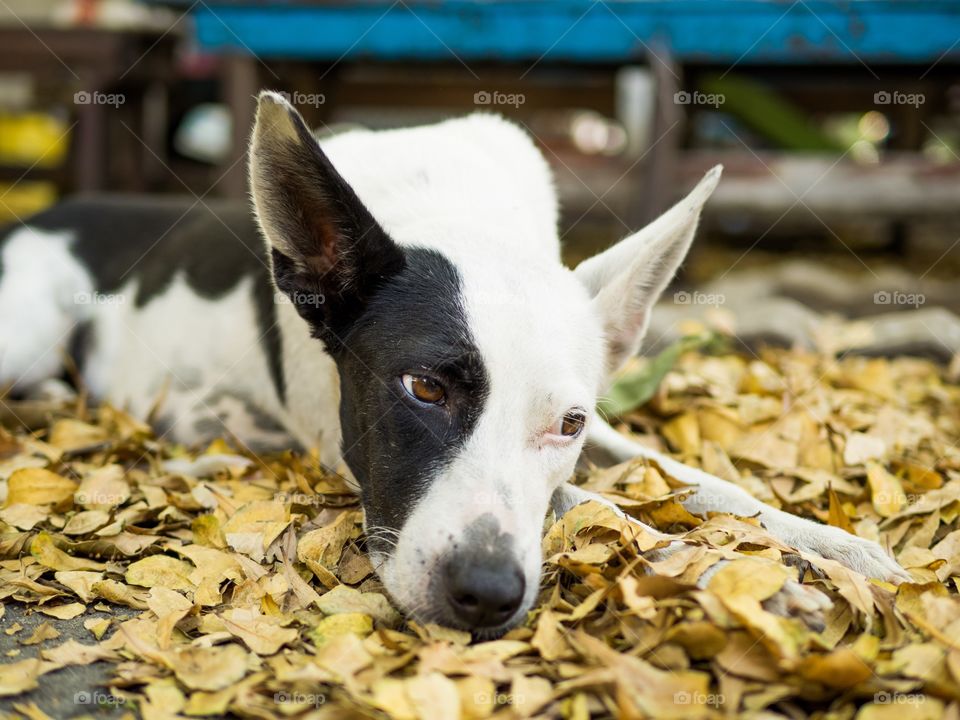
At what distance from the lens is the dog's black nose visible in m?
Result: 1.63

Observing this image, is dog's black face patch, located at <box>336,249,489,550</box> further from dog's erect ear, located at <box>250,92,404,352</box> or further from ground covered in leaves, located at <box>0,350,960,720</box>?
ground covered in leaves, located at <box>0,350,960,720</box>

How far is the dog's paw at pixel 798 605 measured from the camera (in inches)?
65.7

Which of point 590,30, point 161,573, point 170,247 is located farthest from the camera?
point 590,30

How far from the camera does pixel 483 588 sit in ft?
5.32

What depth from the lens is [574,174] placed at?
557 cm

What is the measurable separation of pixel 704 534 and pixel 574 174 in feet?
12.9

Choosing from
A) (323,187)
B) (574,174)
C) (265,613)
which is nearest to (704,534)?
(265,613)

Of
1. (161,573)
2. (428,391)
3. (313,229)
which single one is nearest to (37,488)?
(161,573)

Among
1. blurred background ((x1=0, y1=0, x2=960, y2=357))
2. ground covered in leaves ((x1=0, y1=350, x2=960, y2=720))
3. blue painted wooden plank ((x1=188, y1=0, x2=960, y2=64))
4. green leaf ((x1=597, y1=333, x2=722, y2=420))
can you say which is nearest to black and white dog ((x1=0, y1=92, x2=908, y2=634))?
ground covered in leaves ((x1=0, y1=350, x2=960, y2=720))

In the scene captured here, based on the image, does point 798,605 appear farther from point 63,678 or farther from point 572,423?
point 63,678

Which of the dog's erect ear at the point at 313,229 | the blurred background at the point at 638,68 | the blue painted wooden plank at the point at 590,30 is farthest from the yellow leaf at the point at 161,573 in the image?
the blue painted wooden plank at the point at 590,30

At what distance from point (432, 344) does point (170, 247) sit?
1.88 metres

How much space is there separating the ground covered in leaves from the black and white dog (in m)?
0.11

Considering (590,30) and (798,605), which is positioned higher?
(590,30)
